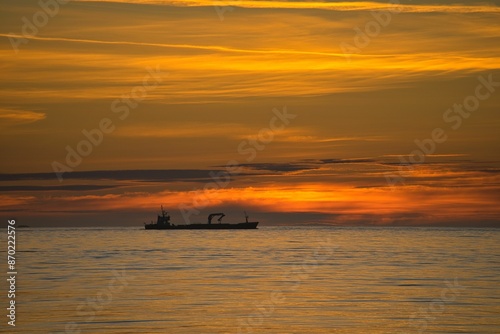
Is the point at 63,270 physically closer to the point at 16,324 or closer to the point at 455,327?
the point at 16,324

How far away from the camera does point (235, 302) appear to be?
4116 centimetres

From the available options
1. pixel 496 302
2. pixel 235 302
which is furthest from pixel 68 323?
pixel 496 302

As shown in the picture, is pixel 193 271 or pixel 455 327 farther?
pixel 193 271

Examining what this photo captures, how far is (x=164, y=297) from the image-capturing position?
43.4m

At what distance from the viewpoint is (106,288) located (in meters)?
48.5

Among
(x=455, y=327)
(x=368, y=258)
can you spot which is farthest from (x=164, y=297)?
(x=368, y=258)

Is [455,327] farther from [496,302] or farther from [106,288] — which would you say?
[106,288]

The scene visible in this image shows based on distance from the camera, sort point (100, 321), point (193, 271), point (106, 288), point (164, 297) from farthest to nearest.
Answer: point (193, 271) < point (106, 288) < point (164, 297) < point (100, 321)

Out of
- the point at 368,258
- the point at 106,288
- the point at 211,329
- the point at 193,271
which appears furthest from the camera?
the point at 368,258

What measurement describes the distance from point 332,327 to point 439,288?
1643cm

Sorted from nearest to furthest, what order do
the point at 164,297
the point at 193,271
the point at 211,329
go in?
the point at 211,329 → the point at 164,297 → the point at 193,271

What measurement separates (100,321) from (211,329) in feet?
17.5

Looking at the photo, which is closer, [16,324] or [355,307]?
[16,324]

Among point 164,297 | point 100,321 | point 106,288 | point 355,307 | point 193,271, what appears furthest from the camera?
point 193,271
